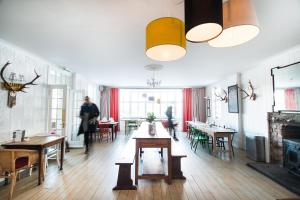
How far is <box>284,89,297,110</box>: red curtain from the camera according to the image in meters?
3.62

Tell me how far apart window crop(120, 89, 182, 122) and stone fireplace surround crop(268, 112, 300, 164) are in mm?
6226

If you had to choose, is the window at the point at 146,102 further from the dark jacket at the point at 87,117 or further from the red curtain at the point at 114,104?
the dark jacket at the point at 87,117

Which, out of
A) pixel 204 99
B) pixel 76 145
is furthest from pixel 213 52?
pixel 204 99

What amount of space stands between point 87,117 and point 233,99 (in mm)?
5037

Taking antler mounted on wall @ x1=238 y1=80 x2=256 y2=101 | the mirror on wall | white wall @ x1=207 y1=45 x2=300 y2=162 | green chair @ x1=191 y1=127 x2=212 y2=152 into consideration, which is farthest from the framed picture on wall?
the mirror on wall

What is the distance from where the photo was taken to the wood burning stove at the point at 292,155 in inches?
127

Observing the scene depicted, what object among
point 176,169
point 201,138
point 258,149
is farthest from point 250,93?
point 176,169

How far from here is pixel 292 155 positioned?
11.1ft

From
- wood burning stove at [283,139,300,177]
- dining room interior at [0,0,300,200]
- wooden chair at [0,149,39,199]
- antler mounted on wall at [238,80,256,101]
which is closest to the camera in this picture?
dining room interior at [0,0,300,200]

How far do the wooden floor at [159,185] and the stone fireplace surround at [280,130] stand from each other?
84 centimetres

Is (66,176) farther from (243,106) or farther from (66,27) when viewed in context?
(243,106)

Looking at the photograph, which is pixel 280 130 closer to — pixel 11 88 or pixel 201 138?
pixel 201 138

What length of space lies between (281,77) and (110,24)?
3.88 m

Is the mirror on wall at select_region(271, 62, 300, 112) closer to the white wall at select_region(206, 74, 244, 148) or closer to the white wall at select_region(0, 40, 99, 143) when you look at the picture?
the white wall at select_region(206, 74, 244, 148)
